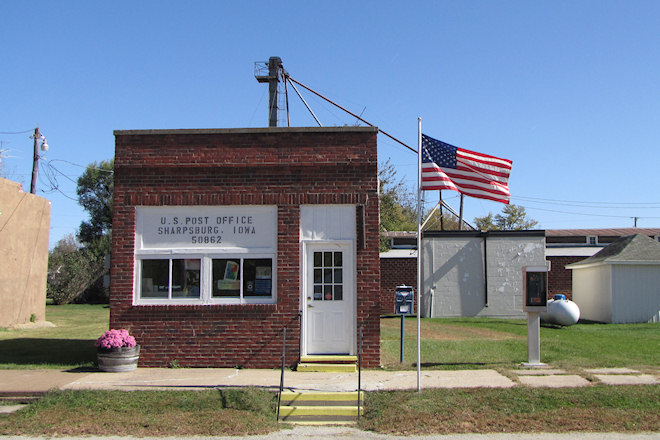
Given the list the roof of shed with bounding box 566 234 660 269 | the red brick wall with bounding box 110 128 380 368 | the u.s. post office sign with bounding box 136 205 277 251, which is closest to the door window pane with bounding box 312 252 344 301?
the red brick wall with bounding box 110 128 380 368

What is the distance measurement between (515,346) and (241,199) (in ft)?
23.9

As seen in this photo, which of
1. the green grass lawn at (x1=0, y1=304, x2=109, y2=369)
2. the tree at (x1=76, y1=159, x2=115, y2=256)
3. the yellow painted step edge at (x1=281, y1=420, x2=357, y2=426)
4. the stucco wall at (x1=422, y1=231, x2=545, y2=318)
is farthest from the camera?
the tree at (x1=76, y1=159, x2=115, y2=256)

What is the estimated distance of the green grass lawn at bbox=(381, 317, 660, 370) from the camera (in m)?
11.9

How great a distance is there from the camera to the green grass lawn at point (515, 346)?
38.9 ft

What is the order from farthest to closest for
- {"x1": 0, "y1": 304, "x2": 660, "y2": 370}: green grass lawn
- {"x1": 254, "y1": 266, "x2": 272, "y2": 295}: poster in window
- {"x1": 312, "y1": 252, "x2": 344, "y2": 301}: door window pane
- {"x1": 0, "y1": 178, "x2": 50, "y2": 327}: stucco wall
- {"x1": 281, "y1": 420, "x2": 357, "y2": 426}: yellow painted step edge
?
{"x1": 0, "y1": 178, "x2": 50, "y2": 327}: stucco wall < {"x1": 0, "y1": 304, "x2": 660, "y2": 370}: green grass lawn < {"x1": 254, "y1": 266, "x2": 272, "y2": 295}: poster in window < {"x1": 312, "y1": 252, "x2": 344, "y2": 301}: door window pane < {"x1": 281, "y1": 420, "x2": 357, "y2": 426}: yellow painted step edge

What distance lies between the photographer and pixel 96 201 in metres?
45.7

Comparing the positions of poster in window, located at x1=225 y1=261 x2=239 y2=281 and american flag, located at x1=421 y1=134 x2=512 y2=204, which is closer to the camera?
american flag, located at x1=421 y1=134 x2=512 y2=204

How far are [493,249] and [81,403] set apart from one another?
57.8 ft

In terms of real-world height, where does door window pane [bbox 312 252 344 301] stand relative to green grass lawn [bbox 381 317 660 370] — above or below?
above

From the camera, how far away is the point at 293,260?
37.8 ft

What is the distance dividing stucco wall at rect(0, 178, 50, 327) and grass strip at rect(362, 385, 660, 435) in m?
15.2

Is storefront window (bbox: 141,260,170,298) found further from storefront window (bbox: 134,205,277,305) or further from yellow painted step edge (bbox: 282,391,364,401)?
yellow painted step edge (bbox: 282,391,364,401)

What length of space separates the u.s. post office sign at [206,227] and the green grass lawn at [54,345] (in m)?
2.78

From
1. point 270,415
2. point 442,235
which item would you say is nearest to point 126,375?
point 270,415
